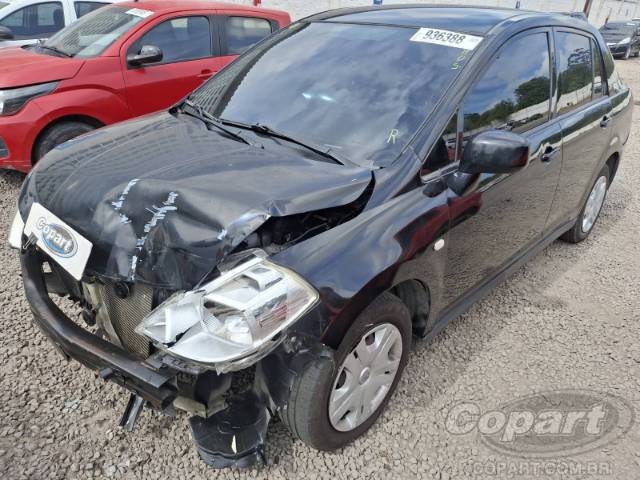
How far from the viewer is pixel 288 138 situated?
237 centimetres

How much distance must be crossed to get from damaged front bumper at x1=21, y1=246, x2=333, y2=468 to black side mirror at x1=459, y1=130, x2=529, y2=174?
3.33 ft

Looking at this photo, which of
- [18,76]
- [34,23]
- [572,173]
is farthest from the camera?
[34,23]

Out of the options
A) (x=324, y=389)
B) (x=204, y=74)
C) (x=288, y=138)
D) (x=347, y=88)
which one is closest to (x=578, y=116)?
(x=347, y=88)

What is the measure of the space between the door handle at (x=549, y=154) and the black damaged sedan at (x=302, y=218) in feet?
0.08

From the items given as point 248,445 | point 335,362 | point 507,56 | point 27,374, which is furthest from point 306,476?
point 507,56

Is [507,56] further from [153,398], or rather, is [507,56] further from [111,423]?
[111,423]

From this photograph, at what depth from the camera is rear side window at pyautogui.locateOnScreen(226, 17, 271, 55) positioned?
217 inches

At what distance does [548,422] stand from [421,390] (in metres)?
0.63

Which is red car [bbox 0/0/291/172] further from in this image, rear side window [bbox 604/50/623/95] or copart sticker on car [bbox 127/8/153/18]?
rear side window [bbox 604/50/623/95]

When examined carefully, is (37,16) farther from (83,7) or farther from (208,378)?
(208,378)

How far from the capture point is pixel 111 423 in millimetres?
2293

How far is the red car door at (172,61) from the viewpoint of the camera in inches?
189

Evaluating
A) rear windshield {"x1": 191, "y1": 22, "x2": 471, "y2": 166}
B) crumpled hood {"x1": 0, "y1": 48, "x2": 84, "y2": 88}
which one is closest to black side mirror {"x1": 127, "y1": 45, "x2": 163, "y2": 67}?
crumpled hood {"x1": 0, "y1": 48, "x2": 84, "y2": 88}

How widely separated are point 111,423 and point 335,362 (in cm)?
116
